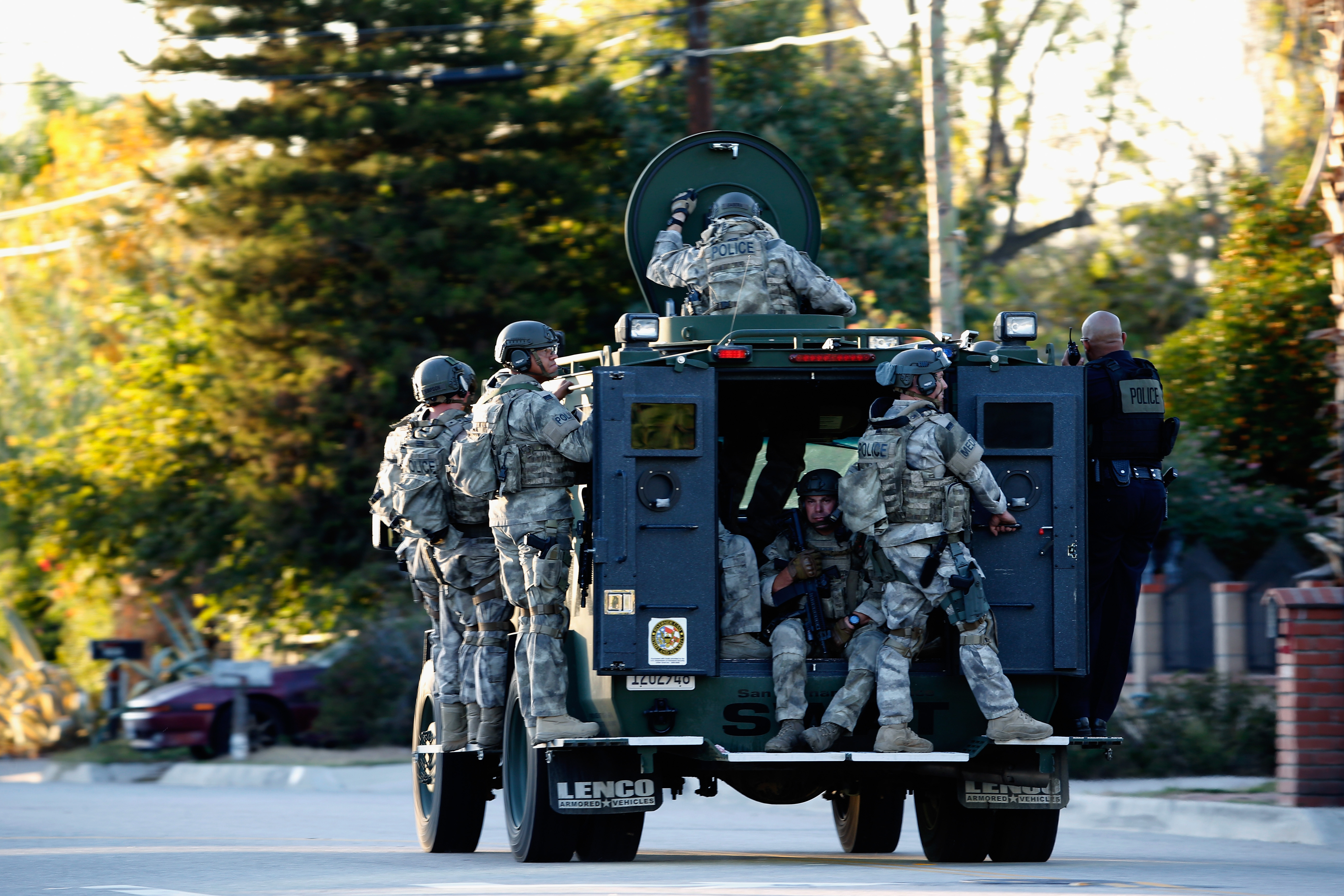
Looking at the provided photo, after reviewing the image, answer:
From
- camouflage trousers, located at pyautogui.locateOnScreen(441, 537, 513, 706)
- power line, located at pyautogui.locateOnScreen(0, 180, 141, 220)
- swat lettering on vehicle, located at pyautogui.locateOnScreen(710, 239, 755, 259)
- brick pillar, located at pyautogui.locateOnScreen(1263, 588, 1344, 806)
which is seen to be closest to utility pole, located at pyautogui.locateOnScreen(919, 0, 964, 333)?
brick pillar, located at pyautogui.locateOnScreen(1263, 588, 1344, 806)

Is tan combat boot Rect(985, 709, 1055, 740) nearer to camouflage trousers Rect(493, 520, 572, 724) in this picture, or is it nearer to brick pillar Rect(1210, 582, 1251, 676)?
camouflage trousers Rect(493, 520, 572, 724)

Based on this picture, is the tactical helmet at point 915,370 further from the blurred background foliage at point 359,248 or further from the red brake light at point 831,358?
the blurred background foliage at point 359,248

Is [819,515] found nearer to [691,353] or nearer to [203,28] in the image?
[691,353]

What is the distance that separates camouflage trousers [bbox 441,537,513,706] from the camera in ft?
33.0

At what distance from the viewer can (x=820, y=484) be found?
949cm

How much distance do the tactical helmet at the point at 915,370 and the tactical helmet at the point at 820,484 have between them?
698mm

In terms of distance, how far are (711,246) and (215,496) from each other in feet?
51.0

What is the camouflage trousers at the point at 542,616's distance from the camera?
9.13 m

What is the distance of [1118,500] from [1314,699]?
2633 millimetres

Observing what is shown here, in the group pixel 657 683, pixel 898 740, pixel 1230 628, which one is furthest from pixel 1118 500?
pixel 1230 628

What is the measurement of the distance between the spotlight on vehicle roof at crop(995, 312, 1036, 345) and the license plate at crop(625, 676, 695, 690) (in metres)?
2.17

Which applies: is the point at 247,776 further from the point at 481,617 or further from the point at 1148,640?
the point at 481,617

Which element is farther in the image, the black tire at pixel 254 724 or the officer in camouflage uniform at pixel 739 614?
the black tire at pixel 254 724

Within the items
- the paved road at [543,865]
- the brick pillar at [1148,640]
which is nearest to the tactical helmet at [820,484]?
the paved road at [543,865]
